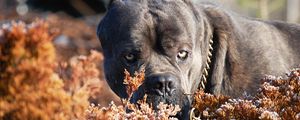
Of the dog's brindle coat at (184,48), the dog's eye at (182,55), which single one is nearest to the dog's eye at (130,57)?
the dog's brindle coat at (184,48)

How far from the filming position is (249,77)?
236 inches

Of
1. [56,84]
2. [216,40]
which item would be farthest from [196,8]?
[56,84]

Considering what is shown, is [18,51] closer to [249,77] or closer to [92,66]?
[92,66]

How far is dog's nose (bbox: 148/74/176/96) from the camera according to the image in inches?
197

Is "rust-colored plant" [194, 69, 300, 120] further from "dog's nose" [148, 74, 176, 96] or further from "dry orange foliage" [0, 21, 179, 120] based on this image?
"dry orange foliage" [0, 21, 179, 120]

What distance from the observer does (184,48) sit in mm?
5504

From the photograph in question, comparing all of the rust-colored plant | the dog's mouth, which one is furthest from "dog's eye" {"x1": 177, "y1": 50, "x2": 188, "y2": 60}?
the rust-colored plant

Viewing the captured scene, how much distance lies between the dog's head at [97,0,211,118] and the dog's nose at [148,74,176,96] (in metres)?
0.04

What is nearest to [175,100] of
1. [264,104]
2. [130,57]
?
[130,57]

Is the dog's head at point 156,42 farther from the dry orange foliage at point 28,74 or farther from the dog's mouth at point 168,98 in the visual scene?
the dry orange foliage at point 28,74

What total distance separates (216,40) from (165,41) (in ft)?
2.41

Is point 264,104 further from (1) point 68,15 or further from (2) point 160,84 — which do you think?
→ (1) point 68,15

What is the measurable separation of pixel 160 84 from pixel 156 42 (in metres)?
0.50

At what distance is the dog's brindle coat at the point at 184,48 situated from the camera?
5297 mm
